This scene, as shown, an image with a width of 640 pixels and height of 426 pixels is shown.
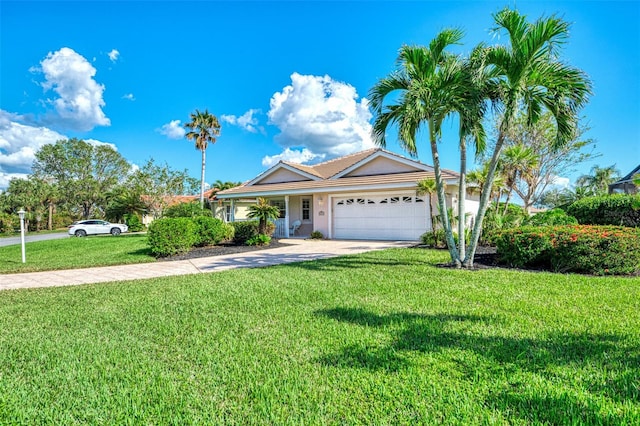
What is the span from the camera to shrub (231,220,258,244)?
15836 millimetres

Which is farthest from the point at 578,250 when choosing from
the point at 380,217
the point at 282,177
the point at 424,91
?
the point at 282,177

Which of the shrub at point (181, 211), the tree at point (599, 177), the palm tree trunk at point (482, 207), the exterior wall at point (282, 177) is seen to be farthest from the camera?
→ the tree at point (599, 177)

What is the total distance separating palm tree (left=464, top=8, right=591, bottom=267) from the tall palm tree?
893mm

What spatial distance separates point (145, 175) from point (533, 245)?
23.8 meters

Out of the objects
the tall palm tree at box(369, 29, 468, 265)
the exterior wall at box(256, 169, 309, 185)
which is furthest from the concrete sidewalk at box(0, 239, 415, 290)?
the exterior wall at box(256, 169, 309, 185)

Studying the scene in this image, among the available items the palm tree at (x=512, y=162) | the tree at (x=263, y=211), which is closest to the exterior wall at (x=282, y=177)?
the tree at (x=263, y=211)

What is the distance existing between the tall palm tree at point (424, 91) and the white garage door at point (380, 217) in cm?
712

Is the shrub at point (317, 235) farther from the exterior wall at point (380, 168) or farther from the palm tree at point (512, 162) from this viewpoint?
the palm tree at point (512, 162)

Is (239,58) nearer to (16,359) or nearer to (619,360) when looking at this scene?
(16,359)

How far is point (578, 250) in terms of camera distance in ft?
25.3

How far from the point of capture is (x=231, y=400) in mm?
2627

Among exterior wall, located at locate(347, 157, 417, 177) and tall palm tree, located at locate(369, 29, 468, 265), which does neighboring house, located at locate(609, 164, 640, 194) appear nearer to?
exterior wall, located at locate(347, 157, 417, 177)

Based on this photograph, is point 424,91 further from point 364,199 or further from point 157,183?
point 157,183

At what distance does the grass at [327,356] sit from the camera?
2.48 meters
